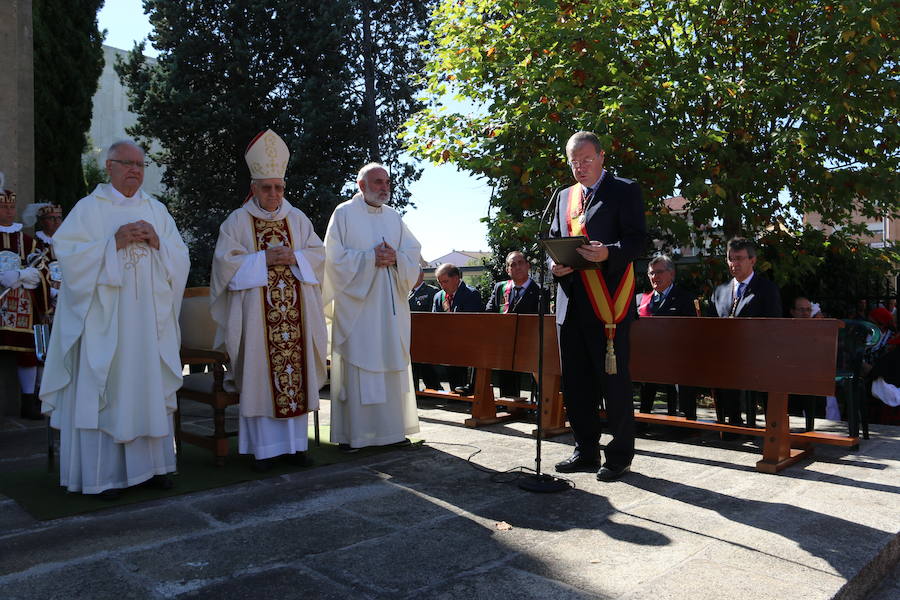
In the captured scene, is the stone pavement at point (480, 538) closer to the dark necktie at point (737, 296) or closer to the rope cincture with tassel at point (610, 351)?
the rope cincture with tassel at point (610, 351)

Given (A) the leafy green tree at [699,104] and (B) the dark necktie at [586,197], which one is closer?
(B) the dark necktie at [586,197]

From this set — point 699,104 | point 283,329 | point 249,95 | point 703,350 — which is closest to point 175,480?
point 283,329

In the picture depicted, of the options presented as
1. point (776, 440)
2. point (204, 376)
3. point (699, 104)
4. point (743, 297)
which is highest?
point (699, 104)

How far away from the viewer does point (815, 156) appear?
775cm

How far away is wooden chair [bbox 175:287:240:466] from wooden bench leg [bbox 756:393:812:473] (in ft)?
11.4

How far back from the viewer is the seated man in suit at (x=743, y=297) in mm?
5809

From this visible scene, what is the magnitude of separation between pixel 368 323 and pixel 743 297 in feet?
9.99

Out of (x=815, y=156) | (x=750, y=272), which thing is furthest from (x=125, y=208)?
(x=815, y=156)

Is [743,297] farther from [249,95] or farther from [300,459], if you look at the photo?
[249,95]

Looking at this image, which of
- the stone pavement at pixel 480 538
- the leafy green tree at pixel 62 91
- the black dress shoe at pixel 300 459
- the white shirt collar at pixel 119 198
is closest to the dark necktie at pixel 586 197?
the stone pavement at pixel 480 538

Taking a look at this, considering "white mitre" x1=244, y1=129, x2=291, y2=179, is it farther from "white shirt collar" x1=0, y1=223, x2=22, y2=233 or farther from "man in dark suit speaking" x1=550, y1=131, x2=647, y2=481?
"white shirt collar" x1=0, y1=223, x2=22, y2=233

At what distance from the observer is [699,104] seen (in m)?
8.44

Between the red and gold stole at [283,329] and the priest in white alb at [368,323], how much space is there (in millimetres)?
381

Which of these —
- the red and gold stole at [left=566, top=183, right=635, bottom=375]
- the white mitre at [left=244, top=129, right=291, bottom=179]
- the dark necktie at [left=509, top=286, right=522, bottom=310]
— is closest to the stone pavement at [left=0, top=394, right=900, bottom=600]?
the red and gold stole at [left=566, top=183, right=635, bottom=375]
